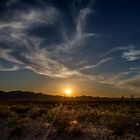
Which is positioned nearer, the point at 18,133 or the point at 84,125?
the point at 18,133

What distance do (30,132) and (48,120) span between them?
11.8 feet

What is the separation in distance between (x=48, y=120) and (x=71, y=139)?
585cm

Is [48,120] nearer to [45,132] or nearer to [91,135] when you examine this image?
[45,132]

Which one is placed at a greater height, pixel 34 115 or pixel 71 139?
pixel 34 115

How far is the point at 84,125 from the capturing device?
1941 centimetres

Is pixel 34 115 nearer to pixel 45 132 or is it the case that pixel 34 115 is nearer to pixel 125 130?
pixel 45 132

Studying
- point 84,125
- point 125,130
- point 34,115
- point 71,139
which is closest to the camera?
point 71,139

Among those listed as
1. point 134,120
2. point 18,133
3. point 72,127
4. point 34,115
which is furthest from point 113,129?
point 34,115

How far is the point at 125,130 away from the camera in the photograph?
17438 millimetres

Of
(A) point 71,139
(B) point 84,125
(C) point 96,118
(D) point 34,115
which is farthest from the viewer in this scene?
(D) point 34,115

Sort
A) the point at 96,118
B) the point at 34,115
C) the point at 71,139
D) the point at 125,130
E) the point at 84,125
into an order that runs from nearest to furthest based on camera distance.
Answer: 1. the point at 71,139
2. the point at 125,130
3. the point at 84,125
4. the point at 96,118
5. the point at 34,115

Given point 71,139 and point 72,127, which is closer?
point 71,139

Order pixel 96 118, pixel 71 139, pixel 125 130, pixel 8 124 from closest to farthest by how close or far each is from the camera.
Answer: pixel 71 139, pixel 125 130, pixel 8 124, pixel 96 118

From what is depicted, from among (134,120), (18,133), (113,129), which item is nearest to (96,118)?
(134,120)
